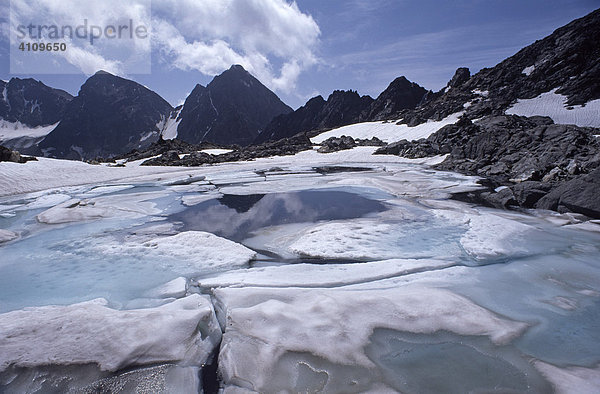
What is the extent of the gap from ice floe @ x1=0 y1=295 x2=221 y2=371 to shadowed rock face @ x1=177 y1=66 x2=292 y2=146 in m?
133

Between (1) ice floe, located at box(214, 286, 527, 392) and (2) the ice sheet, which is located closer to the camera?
(2) the ice sheet

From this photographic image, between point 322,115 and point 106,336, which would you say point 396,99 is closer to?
point 322,115

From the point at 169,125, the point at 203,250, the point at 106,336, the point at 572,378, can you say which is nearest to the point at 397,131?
the point at 203,250

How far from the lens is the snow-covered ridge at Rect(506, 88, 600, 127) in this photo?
2923cm

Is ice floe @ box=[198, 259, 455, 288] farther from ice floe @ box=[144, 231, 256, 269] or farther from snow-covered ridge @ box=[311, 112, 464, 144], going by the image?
snow-covered ridge @ box=[311, 112, 464, 144]

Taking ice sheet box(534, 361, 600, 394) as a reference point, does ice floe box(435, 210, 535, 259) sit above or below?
above

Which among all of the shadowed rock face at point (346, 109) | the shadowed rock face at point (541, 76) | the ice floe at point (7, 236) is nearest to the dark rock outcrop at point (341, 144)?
the shadowed rock face at point (541, 76)

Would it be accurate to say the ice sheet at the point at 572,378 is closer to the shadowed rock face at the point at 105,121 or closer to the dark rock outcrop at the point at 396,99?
the dark rock outcrop at the point at 396,99

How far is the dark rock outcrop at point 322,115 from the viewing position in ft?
302

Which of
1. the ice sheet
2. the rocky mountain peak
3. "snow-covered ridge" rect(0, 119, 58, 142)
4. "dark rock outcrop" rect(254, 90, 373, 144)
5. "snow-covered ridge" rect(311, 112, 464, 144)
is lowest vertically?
"snow-covered ridge" rect(0, 119, 58, 142)

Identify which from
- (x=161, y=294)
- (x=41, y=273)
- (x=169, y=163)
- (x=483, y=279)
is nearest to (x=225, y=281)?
(x=161, y=294)

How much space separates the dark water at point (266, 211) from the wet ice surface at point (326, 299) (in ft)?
0.62

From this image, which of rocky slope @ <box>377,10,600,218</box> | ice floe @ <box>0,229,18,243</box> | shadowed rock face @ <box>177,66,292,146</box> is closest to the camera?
ice floe @ <box>0,229,18,243</box>

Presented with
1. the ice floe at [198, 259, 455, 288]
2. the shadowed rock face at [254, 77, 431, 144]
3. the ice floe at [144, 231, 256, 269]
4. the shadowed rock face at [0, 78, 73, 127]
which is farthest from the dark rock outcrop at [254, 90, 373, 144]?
the shadowed rock face at [0, 78, 73, 127]
